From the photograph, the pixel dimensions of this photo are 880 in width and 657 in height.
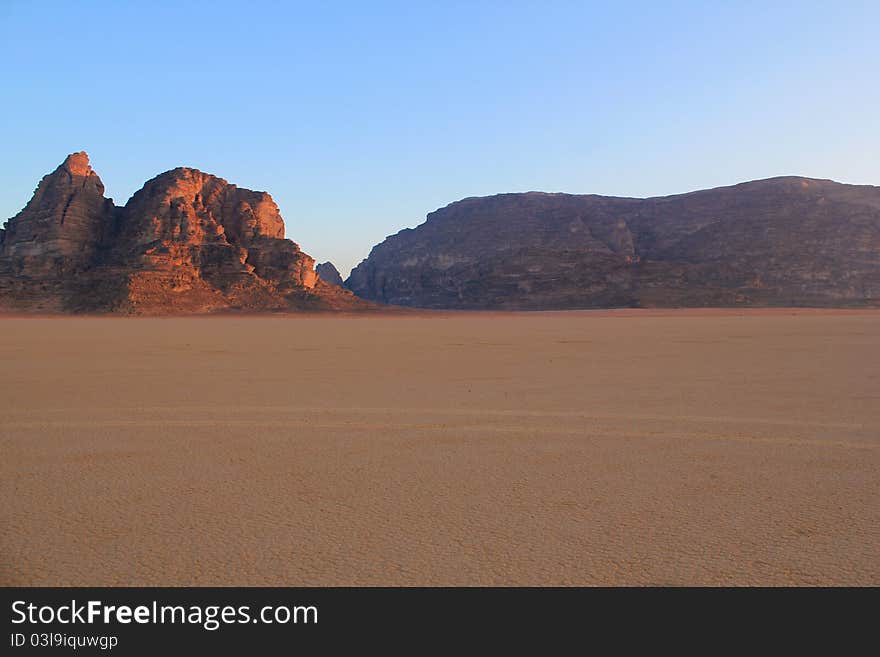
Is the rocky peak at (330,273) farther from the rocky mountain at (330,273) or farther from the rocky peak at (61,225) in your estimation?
the rocky peak at (61,225)

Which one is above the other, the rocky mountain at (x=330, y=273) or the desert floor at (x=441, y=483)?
the rocky mountain at (x=330, y=273)

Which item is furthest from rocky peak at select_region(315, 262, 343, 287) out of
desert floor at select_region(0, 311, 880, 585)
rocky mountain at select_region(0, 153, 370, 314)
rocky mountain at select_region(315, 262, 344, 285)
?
desert floor at select_region(0, 311, 880, 585)

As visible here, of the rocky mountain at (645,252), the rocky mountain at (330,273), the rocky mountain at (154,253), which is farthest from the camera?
the rocky mountain at (330,273)

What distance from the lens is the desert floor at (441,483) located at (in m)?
3.34

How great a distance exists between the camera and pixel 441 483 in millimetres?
4844

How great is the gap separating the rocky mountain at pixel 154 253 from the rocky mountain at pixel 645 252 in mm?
49359

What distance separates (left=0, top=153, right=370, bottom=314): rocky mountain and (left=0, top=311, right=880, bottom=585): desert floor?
67.2 m

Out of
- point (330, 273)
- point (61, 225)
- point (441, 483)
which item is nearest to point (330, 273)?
point (330, 273)

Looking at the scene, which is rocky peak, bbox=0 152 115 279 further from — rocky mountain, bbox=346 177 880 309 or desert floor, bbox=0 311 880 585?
desert floor, bbox=0 311 880 585

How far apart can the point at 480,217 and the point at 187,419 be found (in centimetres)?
16834

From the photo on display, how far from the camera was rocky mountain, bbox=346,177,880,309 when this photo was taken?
113 m

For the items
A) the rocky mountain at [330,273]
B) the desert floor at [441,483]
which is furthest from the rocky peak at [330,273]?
the desert floor at [441,483]
